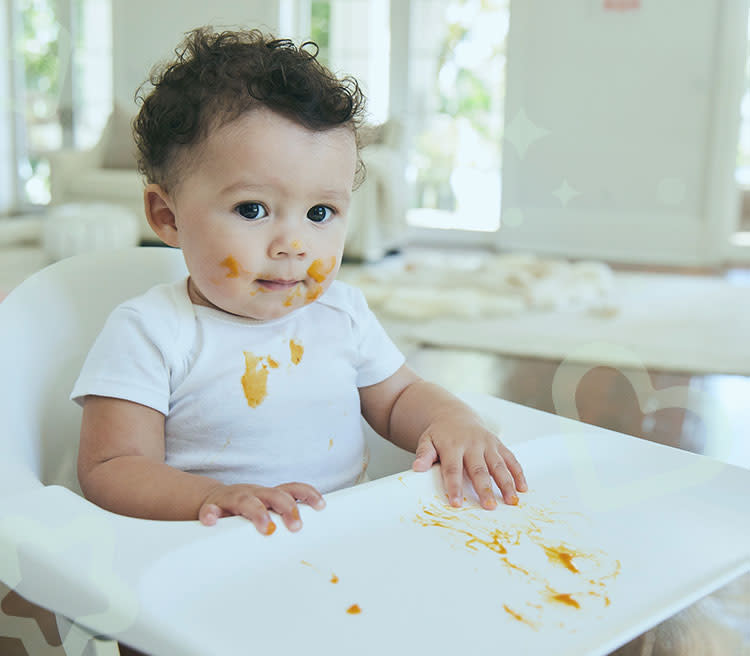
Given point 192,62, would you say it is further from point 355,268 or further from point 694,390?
point 355,268

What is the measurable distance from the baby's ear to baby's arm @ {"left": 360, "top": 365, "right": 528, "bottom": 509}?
0.82 feet

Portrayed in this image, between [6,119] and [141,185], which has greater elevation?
[6,119]

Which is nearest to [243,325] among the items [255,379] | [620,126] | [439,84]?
[255,379]

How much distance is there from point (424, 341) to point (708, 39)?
294cm

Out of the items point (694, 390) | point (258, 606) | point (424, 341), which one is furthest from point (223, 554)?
point (424, 341)

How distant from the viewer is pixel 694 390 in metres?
2.19

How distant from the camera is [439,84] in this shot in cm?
521

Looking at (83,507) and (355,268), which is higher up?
(83,507)

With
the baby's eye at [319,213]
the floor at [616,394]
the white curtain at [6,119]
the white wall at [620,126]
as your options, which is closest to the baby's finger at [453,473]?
the baby's eye at [319,213]

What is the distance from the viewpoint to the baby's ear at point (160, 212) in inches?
31.3

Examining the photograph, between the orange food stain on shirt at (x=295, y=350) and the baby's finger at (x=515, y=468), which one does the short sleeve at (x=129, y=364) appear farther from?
the baby's finger at (x=515, y=468)

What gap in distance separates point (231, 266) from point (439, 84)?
15.5 ft

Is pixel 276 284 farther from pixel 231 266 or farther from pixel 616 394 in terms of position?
pixel 616 394

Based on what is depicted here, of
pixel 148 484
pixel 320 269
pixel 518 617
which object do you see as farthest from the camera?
pixel 320 269
